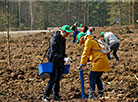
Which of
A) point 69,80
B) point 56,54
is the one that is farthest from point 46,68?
point 69,80

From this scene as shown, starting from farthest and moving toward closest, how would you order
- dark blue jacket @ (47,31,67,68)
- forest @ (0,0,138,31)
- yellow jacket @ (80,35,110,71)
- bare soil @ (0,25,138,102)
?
forest @ (0,0,138,31) < bare soil @ (0,25,138,102) < dark blue jacket @ (47,31,67,68) < yellow jacket @ (80,35,110,71)

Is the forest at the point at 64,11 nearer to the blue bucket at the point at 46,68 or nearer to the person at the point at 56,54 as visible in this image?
the person at the point at 56,54

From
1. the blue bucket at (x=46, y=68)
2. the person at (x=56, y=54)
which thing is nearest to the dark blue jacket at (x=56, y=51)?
the person at (x=56, y=54)

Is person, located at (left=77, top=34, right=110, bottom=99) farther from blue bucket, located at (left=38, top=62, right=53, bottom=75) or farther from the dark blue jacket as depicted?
blue bucket, located at (left=38, top=62, right=53, bottom=75)

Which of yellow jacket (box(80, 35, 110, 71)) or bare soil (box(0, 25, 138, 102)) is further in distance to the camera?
bare soil (box(0, 25, 138, 102))

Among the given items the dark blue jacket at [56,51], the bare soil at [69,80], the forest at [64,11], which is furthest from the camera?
the forest at [64,11]

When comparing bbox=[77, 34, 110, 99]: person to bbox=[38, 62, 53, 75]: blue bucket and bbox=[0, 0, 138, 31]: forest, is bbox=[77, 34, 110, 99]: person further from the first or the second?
bbox=[0, 0, 138, 31]: forest

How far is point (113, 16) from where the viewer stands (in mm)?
51531

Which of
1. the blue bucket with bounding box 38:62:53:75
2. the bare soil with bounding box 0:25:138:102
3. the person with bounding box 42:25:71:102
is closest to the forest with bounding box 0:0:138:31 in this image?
the bare soil with bounding box 0:25:138:102

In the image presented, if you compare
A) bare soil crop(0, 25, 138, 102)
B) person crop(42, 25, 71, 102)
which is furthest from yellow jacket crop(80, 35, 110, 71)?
bare soil crop(0, 25, 138, 102)

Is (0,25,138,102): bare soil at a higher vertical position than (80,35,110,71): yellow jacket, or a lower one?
lower

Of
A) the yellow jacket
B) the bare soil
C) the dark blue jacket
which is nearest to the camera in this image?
the yellow jacket

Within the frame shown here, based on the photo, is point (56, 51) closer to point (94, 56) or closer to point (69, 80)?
point (94, 56)

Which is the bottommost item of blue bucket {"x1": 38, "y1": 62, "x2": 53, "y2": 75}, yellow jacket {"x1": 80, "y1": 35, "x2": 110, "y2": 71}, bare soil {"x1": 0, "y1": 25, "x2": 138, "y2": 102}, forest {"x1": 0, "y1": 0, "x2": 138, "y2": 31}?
bare soil {"x1": 0, "y1": 25, "x2": 138, "y2": 102}
